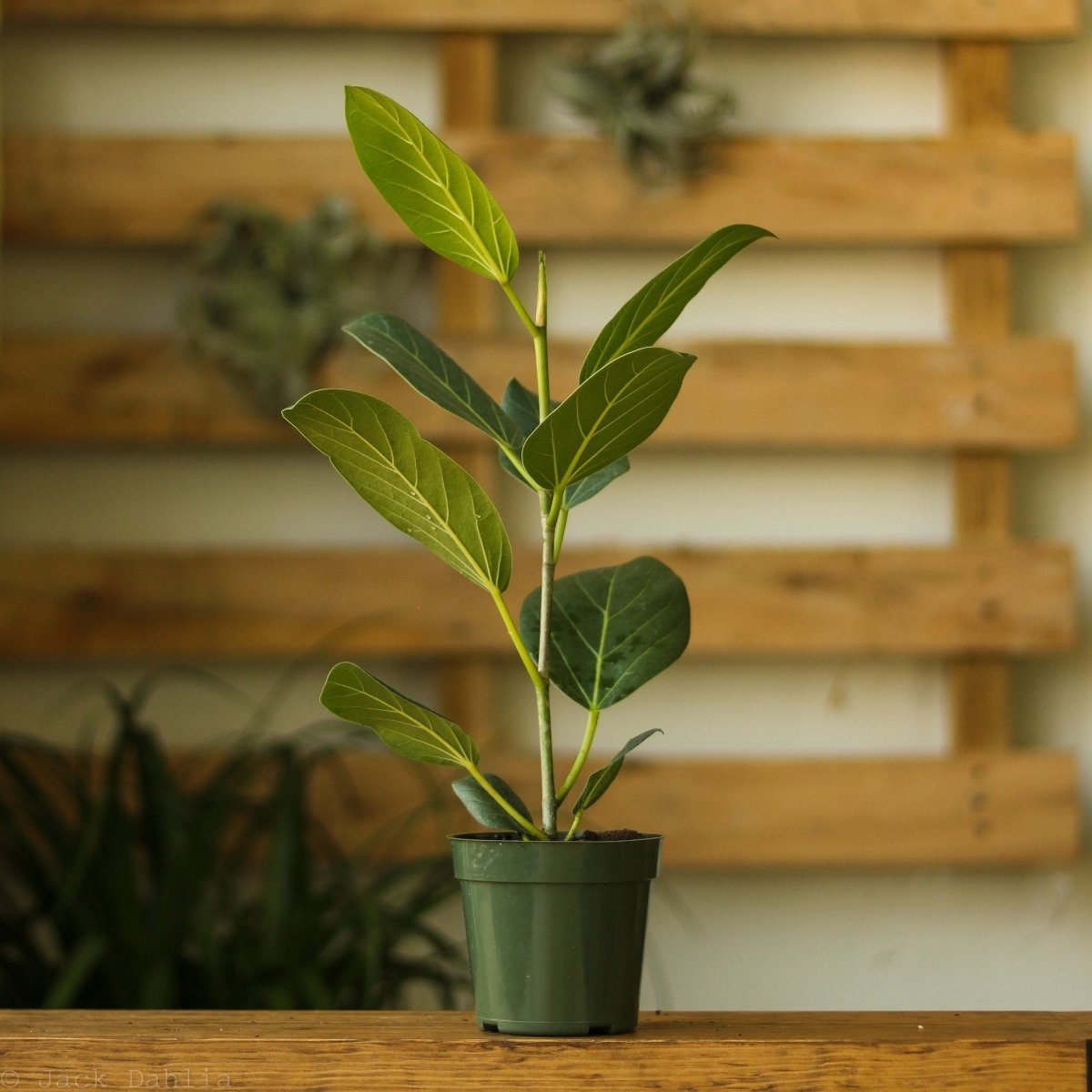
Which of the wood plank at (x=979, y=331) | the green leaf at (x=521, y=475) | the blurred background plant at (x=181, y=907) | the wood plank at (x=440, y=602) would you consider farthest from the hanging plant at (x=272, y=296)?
the green leaf at (x=521, y=475)

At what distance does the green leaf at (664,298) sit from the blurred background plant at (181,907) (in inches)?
33.7

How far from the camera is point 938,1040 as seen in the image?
2.15ft

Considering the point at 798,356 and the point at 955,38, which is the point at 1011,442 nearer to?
the point at 798,356

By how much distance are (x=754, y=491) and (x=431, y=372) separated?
1.31 metres

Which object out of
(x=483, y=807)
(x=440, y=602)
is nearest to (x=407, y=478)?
(x=483, y=807)

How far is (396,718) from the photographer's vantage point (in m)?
0.71

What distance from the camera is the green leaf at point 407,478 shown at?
26.4 inches

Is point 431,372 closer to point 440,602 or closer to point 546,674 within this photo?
point 546,674

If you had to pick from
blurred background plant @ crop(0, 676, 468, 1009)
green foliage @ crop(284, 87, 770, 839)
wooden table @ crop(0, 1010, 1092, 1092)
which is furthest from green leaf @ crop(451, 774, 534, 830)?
blurred background plant @ crop(0, 676, 468, 1009)

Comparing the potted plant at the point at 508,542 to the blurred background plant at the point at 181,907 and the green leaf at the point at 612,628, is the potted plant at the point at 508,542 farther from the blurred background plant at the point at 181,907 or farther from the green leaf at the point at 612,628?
the blurred background plant at the point at 181,907

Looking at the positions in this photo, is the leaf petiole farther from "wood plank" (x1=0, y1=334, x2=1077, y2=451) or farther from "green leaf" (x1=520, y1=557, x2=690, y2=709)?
"wood plank" (x1=0, y1=334, x2=1077, y2=451)

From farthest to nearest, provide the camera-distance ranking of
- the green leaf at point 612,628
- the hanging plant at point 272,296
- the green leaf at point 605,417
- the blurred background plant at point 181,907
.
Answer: the hanging plant at point 272,296
the blurred background plant at point 181,907
the green leaf at point 612,628
the green leaf at point 605,417

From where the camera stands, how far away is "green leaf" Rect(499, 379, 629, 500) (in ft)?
2.47

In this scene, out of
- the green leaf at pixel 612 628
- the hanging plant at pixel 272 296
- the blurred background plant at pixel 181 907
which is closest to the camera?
the green leaf at pixel 612 628
